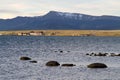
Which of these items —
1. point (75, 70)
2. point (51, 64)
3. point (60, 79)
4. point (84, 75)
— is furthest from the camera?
point (51, 64)

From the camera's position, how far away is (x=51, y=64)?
66562 mm

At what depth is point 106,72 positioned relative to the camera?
57.2 m

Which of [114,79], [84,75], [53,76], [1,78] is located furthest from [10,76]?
[114,79]

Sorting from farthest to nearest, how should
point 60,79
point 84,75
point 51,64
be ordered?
point 51,64 → point 84,75 → point 60,79

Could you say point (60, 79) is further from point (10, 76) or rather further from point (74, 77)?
point (10, 76)

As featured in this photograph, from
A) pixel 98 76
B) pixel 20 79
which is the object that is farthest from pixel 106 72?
pixel 20 79

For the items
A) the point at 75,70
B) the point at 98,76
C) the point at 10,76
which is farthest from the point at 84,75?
the point at 10,76

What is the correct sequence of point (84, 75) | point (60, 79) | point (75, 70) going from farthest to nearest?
point (75, 70)
point (84, 75)
point (60, 79)

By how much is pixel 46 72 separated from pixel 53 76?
14.6ft

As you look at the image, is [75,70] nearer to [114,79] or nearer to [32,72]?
[32,72]

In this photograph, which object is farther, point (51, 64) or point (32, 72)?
point (51, 64)

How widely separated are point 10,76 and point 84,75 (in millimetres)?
10139

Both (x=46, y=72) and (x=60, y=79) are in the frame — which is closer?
(x=60, y=79)

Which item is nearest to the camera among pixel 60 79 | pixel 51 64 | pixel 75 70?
pixel 60 79
